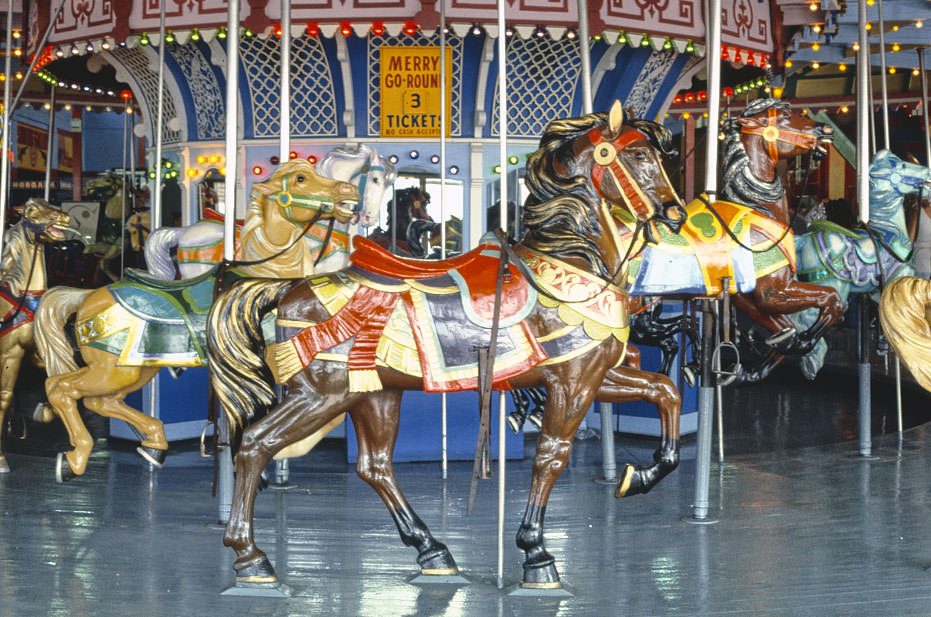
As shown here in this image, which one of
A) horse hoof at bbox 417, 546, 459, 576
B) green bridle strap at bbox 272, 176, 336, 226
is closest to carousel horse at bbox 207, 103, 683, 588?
horse hoof at bbox 417, 546, 459, 576

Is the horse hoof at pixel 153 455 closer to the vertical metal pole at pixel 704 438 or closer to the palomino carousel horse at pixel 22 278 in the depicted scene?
the palomino carousel horse at pixel 22 278

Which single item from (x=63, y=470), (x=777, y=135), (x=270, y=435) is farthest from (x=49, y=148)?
(x=270, y=435)

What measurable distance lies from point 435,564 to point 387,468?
468 millimetres

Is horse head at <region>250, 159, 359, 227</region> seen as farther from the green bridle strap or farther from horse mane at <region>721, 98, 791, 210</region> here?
horse mane at <region>721, 98, 791, 210</region>

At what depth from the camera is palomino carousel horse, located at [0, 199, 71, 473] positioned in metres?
7.22

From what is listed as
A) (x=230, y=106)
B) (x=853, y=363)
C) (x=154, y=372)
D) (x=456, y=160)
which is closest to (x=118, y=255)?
(x=456, y=160)

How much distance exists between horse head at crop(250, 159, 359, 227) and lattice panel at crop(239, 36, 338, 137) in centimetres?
309

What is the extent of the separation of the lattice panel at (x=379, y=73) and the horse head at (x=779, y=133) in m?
2.58

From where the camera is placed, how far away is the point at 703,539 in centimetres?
559

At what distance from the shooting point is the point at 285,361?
4.37 m

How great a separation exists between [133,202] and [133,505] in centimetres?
971

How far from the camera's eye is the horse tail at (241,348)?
4.44 m

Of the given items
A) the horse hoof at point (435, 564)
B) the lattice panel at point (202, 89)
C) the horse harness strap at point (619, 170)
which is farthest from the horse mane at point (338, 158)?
the horse hoof at point (435, 564)

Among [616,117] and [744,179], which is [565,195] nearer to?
[616,117]
